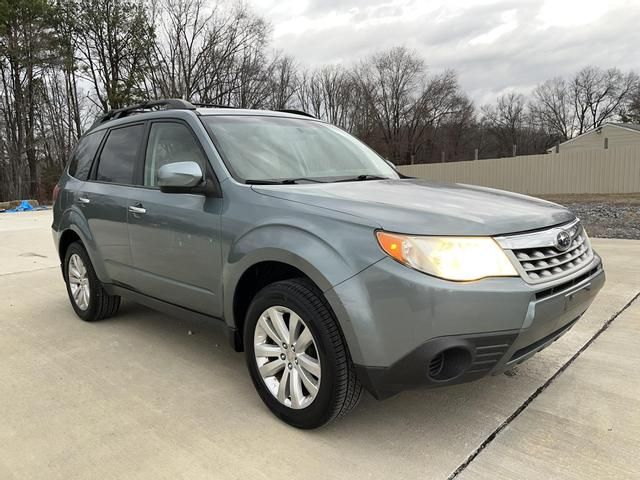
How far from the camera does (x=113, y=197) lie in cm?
385

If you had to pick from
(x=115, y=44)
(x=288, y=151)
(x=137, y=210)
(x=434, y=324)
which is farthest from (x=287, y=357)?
(x=115, y=44)

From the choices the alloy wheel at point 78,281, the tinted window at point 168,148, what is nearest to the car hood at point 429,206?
the tinted window at point 168,148

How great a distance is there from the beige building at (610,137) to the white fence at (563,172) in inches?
663

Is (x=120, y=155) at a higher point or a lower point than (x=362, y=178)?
higher

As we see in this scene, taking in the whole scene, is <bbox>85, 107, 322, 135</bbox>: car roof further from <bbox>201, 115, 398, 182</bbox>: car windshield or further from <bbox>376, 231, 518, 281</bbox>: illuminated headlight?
<bbox>376, 231, 518, 281</bbox>: illuminated headlight

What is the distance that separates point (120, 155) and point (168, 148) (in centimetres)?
76

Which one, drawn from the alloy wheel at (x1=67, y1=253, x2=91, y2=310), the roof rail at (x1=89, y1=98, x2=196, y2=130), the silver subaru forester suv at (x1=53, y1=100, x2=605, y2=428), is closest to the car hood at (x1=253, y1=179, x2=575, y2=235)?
the silver subaru forester suv at (x1=53, y1=100, x2=605, y2=428)

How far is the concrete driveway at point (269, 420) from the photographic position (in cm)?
225

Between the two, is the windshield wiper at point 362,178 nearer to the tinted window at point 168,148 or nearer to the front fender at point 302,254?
the front fender at point 302,254

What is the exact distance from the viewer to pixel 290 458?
90.9 inches

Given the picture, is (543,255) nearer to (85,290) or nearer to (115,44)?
(85,290)

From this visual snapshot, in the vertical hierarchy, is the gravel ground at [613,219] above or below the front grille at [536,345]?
below

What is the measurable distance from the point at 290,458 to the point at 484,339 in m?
1.05

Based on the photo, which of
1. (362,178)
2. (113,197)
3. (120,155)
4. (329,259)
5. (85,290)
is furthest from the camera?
(85,290)
